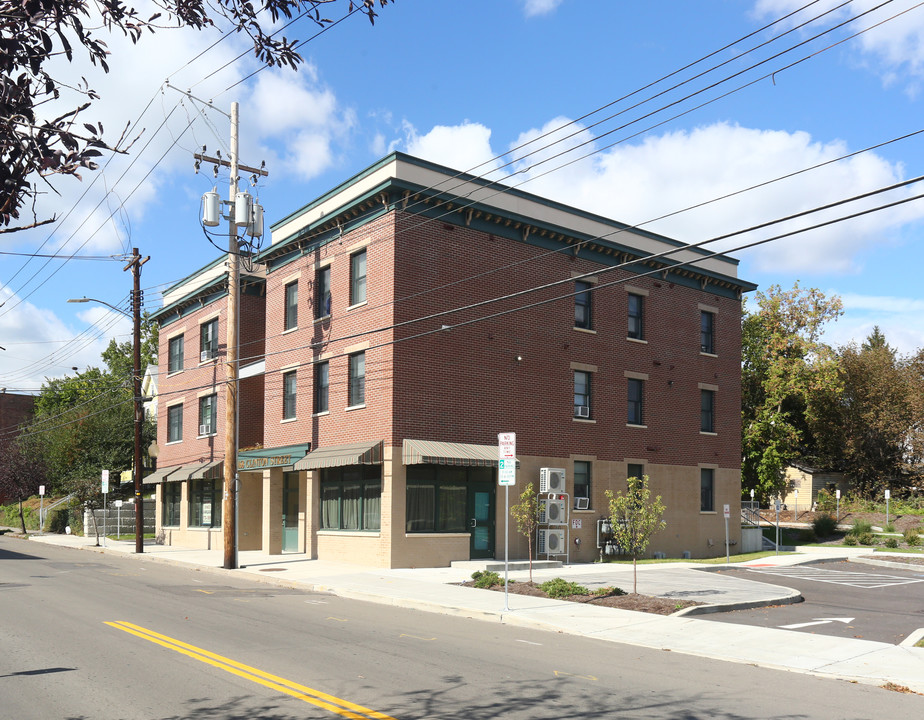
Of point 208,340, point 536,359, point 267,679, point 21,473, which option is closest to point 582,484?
point 536,359

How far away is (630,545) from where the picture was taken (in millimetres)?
19172

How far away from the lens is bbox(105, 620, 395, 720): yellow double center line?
8.16 meters

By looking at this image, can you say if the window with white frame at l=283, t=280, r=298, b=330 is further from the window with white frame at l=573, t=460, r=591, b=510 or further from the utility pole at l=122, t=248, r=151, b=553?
the window with white frame at l=573, t=460, r=591, b=510

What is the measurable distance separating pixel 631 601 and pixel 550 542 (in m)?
10.3

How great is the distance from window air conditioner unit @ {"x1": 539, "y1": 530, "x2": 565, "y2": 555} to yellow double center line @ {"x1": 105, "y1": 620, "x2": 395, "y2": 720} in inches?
649

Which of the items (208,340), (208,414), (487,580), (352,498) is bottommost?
(487,580)

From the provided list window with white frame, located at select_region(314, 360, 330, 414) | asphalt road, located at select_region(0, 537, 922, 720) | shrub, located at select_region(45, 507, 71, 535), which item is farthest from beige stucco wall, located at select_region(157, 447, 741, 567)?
shrub, located at select_region(45, 507, 71, 535)

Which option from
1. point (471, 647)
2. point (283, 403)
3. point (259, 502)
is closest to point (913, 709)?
point (471, 647)

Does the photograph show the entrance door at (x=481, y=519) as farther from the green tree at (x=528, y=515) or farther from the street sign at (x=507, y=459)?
the street sign at (x=507, y=459)

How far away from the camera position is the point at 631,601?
683 inches

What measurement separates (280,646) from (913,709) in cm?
771

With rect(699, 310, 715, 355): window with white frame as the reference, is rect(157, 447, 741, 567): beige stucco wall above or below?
below

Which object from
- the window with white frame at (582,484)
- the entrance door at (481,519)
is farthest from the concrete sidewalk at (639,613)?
the window with white frame at (582,484)

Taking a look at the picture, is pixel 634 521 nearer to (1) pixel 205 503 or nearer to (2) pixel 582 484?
(2) pixel 582 484
